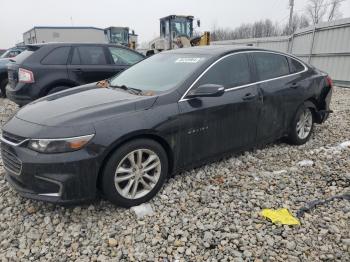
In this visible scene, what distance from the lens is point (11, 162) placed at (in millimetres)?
2988

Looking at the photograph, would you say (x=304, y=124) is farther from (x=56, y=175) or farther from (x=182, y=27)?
(x=182, y=27)

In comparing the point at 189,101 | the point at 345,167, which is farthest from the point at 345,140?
the point at 189,101

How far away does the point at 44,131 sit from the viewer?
2.82m

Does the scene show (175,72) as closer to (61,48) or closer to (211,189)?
(211,189)

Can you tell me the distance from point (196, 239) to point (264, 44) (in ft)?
55.5

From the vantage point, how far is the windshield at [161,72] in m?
3.60

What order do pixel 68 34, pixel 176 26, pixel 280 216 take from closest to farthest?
pixel 280 216
pixel 176 26
pixel 68 34

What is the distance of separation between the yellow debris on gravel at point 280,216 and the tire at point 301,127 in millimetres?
1941

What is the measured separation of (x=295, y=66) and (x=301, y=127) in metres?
0.96

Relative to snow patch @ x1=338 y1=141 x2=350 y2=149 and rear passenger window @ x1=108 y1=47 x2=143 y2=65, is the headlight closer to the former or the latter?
snow patch @ x1=338 y1=141 x2=350 y2=149

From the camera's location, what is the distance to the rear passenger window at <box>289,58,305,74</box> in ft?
15.7

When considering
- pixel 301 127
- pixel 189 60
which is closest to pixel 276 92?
pixel 301 127

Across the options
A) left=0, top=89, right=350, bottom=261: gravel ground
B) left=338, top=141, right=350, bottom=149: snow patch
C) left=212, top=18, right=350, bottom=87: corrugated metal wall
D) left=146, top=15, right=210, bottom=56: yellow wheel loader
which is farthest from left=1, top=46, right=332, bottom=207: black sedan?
left=146, top=15, right=210, bottom=56: yellow wheel loader

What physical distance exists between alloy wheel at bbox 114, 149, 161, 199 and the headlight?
0.44 m
